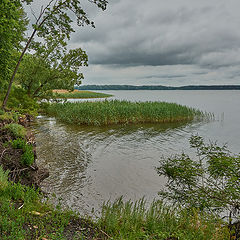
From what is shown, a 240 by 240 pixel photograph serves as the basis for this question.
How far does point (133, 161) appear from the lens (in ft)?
36.2

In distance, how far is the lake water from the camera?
737 centimetres

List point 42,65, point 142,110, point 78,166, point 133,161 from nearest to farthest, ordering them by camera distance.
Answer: point 78,166 → point 133,161 → point 42,65 → point 142,110

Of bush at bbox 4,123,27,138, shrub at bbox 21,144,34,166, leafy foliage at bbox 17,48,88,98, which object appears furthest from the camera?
leafy foliage at bbox 17,48,88,98

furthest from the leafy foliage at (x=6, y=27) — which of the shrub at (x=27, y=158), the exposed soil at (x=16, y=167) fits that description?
Result: the shrub at (x=27, y=158)

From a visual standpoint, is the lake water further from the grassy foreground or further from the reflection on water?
the grassy foreground

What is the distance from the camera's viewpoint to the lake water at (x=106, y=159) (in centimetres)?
737

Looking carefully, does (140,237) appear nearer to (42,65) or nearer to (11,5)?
(11,5)

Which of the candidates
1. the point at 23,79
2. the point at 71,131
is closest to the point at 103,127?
the point at 71,131

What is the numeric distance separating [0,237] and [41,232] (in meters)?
0.63

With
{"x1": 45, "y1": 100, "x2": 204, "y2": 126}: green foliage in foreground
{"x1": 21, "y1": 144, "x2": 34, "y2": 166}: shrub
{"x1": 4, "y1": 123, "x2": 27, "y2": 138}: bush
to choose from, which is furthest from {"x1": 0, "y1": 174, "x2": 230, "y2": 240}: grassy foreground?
{"x1": 45, "y1": 100, "x2": 204, "y2": 126}: green foliage in foreground

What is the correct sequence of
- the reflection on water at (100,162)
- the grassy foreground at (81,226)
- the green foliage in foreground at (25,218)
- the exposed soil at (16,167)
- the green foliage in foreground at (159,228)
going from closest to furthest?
1. the green foliage in foreground at (25,218)
2. the grassy foreground at (81,226)
3. the green foliage in foreground at (159,228)
4. the exposed soil at (16,167)
5. the reflection on water at (100,162)

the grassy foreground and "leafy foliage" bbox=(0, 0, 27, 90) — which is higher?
"leafy foliage" bbox=(0, 0, 27, 90)

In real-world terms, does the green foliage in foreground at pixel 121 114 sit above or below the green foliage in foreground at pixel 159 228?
above

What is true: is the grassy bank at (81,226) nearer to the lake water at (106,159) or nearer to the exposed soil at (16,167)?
the exposed soil at (16,167)
